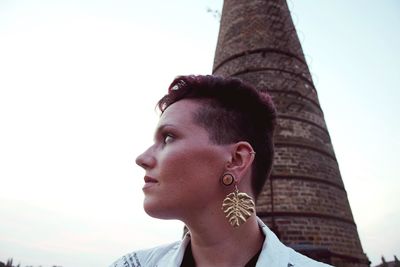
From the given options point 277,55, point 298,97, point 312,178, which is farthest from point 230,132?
point 277,55

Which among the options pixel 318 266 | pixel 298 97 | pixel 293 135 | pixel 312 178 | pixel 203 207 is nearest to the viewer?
pixel 318 266

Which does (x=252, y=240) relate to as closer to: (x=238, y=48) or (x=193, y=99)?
(x=193, y=99)

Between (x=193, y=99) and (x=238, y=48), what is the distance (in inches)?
241

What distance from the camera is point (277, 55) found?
275 inches

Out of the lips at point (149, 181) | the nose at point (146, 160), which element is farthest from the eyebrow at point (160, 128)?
the lips at point (149, 181)

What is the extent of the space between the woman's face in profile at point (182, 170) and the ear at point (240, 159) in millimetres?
39

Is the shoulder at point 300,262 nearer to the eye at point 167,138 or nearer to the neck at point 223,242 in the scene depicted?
the neck at point 223,242

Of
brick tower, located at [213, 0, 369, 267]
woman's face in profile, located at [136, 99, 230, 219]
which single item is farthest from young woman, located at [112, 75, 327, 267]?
brick tower, located at [213, 0, 369, 267]

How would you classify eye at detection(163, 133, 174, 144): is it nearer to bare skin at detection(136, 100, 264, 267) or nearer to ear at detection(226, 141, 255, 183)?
bare skin at detection(136, 100, 264, 267)

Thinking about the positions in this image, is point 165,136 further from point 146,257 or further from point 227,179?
point 146,257

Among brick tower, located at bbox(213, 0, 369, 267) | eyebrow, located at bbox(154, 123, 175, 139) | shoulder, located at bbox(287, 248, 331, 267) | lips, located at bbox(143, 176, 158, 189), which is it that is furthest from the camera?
brick tower, located at bbox(213, 0, 369, 267)

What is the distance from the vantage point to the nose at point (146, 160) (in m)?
Result: 1.34

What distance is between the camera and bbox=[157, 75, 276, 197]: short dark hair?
1.48 meters

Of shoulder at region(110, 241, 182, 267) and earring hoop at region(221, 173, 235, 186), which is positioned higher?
earring hoop at region(221, 173, 235, 186)
